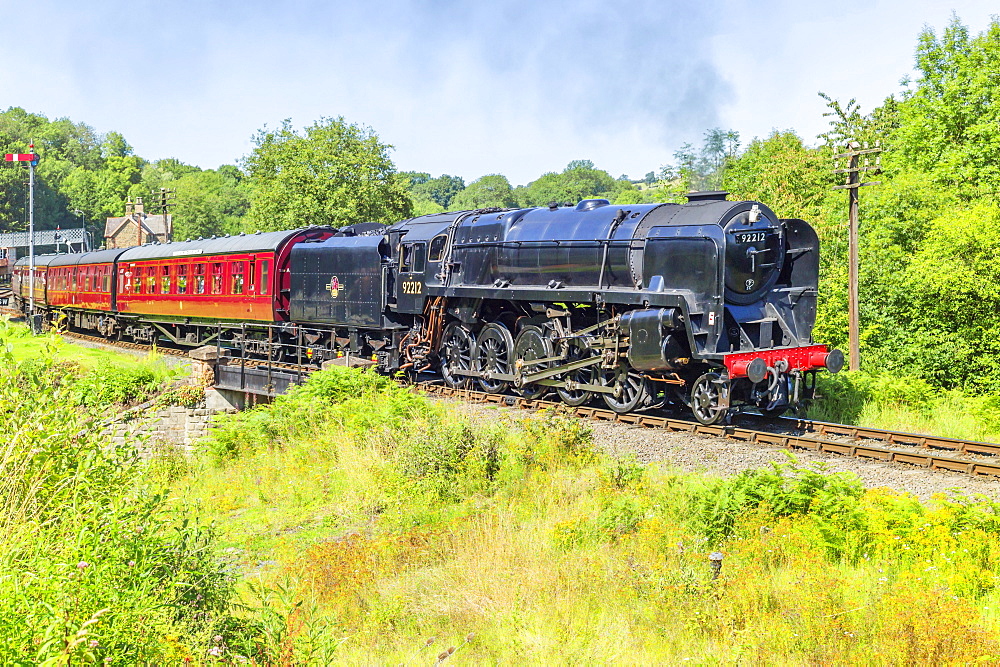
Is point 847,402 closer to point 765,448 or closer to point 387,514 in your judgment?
point 765,448

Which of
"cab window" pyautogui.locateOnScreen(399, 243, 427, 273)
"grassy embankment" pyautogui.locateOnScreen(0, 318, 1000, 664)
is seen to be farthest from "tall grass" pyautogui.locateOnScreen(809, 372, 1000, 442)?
"cab window" pyautogui.locateOnScreen(399, 243, 427, 273)

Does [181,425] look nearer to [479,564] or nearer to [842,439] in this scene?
[479,564]

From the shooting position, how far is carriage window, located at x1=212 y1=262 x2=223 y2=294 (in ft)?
78.6

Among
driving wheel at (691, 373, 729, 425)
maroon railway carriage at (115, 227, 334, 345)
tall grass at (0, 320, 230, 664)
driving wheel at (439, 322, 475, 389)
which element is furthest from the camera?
maroon railway carriage at (115, 227, 334, 345)

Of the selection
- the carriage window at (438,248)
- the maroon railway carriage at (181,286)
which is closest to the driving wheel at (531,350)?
the carriage window at (438,248)

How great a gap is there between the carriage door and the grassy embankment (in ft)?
23.8

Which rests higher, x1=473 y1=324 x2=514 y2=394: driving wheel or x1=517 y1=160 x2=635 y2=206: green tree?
x1=517 y1=160 x2=635 y2=206: green tree

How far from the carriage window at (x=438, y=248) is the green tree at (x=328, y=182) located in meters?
23.3

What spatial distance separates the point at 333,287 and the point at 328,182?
22128mm

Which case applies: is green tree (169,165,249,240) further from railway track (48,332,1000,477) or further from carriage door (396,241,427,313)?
railway track (48,332,1000,477)

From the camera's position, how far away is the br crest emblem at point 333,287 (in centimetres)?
1988

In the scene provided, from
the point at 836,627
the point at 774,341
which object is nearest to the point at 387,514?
the point at 836,627

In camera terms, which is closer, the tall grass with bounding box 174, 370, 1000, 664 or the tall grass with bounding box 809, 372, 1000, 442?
the tall grass with bounding box 174, 370, 1000, 664

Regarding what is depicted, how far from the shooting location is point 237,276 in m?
23.2
